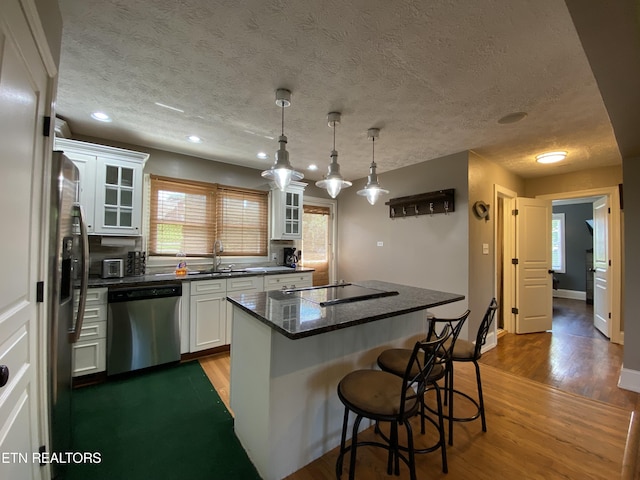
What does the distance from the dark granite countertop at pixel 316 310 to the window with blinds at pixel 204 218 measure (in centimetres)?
201

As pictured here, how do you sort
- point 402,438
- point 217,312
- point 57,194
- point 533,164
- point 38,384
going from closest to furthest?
point 38,384 < point 57,194 < point 402,438 < point 217,312 < point 533,164

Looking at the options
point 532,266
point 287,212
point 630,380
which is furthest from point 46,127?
point 532,266

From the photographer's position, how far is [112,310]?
2428mm

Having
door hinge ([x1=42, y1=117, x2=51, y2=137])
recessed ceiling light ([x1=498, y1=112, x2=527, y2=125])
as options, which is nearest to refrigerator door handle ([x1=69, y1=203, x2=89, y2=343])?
door hinge ([x1=42, y1=117, x2=51, y2=137])

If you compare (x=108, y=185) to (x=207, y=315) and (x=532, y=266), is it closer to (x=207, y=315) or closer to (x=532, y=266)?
(x=207, y=315)

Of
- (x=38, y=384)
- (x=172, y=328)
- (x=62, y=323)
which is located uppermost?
(x=62, y=323)

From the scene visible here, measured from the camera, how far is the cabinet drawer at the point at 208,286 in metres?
2.91

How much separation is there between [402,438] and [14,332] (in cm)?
213

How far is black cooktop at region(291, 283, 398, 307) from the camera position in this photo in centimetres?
182

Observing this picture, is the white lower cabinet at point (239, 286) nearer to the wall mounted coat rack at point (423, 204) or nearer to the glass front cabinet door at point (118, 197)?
the glass front cabinet door at point (118, 197)

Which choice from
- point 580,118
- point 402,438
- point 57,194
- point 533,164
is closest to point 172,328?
point 57,194

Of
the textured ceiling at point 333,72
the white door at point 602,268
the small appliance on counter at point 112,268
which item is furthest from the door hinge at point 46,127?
the white door at point 602,268

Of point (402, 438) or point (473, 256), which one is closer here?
point (402, 438)

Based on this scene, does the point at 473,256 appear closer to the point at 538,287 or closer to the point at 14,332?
the point at 538,287
